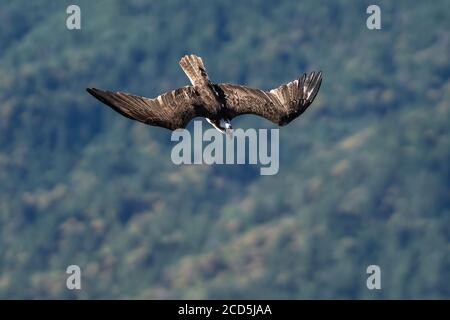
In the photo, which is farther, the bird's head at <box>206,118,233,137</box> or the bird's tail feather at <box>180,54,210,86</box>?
the bird's tail feather at <box>180,54,210,86</box>

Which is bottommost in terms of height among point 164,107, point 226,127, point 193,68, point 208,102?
point 226,127

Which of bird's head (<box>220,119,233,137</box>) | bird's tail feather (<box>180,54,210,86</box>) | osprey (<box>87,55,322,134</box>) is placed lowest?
bird's head (<box>220,119,233,137</box>)

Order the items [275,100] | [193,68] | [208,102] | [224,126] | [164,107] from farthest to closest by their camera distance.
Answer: [275,100] < [193,68] < [208,102] < [224,126] < [164,107]

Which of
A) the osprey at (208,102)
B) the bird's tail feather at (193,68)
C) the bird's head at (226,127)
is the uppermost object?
the bird's tail feather at (193,68)

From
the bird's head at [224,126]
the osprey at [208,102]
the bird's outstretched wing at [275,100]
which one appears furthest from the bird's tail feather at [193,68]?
the bird's head at [224,126]

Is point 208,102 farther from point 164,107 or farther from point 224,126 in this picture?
point 164,107

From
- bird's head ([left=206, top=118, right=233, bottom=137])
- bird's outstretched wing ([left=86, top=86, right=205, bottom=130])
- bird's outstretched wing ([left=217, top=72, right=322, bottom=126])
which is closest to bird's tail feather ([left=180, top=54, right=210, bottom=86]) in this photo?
bird's outstretched wing ([left=217, top=72, right=322, bottom=126])

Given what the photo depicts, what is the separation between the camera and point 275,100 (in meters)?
73.0

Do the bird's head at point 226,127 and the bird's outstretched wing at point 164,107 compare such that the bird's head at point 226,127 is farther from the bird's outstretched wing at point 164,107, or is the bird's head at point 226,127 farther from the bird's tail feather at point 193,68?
the bird's tail feather at point 193,68

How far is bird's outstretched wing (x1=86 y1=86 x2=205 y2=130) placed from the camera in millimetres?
65500

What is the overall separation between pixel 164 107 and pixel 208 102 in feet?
9.03

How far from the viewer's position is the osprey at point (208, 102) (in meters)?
66.3

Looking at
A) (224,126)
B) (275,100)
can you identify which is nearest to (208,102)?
(224,126)

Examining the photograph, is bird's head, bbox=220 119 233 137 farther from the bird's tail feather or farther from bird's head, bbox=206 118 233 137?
the bird's tail feather
